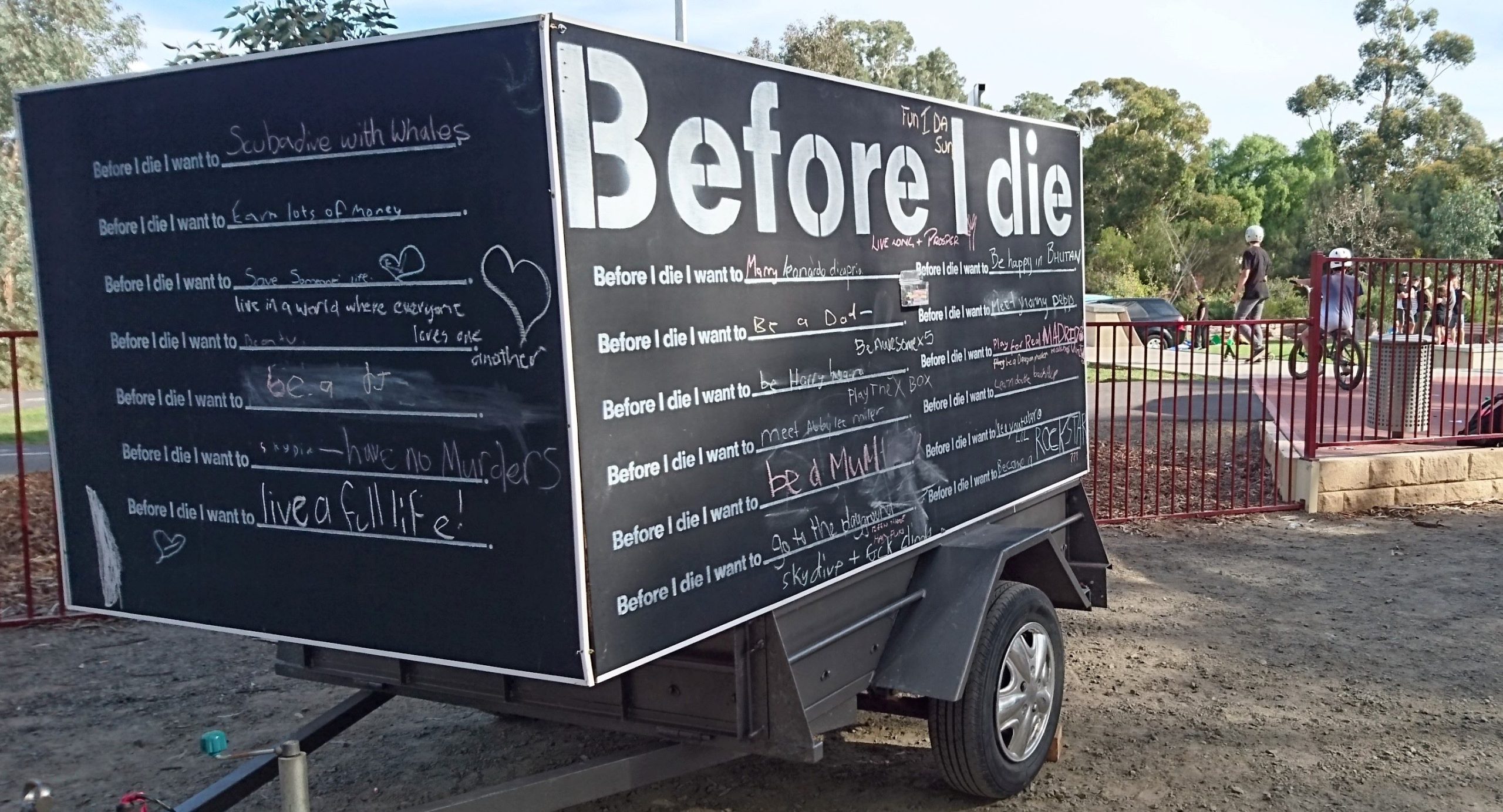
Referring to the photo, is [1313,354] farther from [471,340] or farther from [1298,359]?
[471,340]

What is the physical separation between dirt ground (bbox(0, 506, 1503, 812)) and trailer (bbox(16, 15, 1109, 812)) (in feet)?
2.85

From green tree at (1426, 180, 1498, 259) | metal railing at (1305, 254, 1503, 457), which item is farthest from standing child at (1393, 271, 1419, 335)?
green tree at (1426, 180, 1498, 259)

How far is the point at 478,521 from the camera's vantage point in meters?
2.97

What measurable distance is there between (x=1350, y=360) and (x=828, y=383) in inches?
388

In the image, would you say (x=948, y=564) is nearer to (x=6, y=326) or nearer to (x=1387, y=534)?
(x=1387, y=534)

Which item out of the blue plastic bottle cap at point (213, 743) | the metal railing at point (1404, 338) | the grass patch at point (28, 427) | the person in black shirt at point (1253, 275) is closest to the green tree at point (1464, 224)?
the person in black shirt at point (1253, 275)

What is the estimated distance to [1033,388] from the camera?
207 inches

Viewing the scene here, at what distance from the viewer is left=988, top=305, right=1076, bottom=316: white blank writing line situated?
4918 mm

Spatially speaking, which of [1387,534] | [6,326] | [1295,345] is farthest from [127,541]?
[6,326]

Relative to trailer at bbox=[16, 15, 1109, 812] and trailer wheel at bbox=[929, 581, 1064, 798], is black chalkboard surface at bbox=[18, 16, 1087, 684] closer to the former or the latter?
trailer at bbox=[16, 15, 1109, 812]

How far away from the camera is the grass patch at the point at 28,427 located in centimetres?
1563

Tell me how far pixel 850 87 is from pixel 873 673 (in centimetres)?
198

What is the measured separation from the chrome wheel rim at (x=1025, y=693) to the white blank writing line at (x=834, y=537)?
0.68 m

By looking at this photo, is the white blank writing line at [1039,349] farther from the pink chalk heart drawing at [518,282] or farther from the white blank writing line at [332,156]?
the white blank writing line at [332,156]
